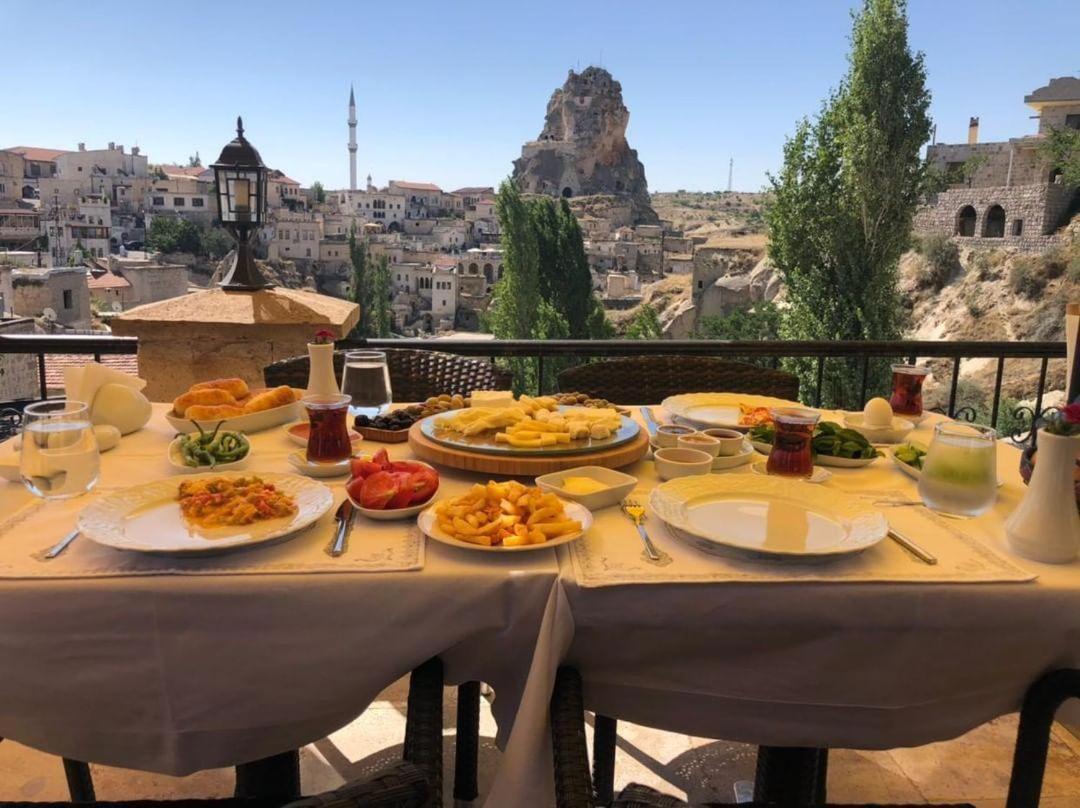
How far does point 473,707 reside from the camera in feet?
4.81

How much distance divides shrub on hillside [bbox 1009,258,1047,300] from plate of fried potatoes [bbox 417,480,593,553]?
21.4 meters

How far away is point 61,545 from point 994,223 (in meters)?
26.0

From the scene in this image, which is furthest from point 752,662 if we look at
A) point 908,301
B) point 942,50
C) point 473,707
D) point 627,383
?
point 908,301

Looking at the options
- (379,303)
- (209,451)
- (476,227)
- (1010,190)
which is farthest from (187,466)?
(476,227)

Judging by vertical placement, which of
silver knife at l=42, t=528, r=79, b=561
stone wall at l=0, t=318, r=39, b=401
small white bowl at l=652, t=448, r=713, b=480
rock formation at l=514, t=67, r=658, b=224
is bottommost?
stone wall at l=0, t=318, r=39, b=401

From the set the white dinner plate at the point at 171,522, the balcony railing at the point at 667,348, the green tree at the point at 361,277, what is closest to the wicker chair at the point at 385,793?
the white dinner plate at the point at 171,522

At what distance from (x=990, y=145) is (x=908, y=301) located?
31.5 ft

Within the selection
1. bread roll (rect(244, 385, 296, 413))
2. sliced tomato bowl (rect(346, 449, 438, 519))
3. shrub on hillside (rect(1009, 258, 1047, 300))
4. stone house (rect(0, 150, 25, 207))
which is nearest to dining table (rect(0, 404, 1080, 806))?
sliced tomato bowl (rect(346, 449, 438, 519))

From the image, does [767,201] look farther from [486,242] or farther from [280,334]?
[486,242]

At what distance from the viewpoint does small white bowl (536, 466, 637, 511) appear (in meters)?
1.12

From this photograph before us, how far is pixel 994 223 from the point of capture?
22062 mm

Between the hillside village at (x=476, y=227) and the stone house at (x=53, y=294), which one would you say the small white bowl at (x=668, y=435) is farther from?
the stone house at (x=53, y=294)

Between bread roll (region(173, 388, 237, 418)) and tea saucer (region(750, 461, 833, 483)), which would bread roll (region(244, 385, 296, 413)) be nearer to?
bread roll (region(173, 388, 237, 418))

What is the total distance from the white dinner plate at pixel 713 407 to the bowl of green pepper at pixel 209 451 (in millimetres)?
929
